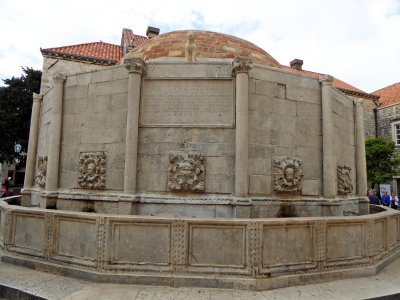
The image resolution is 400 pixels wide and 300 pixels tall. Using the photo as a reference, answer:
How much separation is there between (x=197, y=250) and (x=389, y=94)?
4072 centimetres

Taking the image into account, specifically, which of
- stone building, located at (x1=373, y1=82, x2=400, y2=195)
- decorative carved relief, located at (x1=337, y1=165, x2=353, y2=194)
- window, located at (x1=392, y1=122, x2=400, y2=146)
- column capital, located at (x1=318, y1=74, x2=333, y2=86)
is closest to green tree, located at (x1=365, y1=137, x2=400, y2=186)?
stone building, located at (x1=373, y1=82, x2=400, y2=195)

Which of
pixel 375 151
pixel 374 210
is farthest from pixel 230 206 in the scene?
pixel 375 151

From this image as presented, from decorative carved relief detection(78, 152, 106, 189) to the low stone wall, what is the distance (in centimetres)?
177

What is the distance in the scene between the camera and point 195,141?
288 inches

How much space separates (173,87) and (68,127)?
3094 millimetres

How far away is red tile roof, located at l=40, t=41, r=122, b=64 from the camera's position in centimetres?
2886

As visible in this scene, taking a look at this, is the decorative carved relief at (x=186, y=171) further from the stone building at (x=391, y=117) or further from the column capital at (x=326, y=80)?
the stone building at (x=391, y=117)

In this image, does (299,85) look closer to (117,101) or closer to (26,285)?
(117,101)

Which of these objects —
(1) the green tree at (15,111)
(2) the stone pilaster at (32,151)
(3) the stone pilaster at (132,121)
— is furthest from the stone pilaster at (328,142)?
(1) the green tree at (15,111)

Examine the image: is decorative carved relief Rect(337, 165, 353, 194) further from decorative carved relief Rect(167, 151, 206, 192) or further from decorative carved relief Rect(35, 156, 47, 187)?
decorative carved relief Rect(35, 156, 47, 187)

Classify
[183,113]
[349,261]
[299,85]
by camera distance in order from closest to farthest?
[349,261]
[183,113]
[299,85]

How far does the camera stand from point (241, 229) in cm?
529

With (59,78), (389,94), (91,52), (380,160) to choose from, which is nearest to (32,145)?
(59,78)

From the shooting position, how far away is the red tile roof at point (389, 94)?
36181 millimetres
